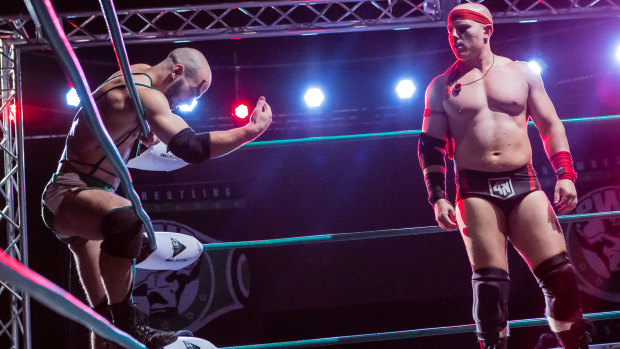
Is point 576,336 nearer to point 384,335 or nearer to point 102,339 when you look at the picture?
point 384,335

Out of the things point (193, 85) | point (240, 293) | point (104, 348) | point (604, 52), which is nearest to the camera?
point (104, 348)

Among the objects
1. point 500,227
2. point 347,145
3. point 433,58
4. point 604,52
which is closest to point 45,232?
point 347,145

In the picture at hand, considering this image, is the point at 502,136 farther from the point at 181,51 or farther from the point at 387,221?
the point at 387,221

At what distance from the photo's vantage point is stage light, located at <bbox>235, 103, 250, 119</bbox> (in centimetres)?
584

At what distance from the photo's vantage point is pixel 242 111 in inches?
231

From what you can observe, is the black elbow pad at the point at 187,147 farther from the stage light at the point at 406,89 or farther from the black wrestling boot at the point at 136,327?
the stage light at the point at 406,89

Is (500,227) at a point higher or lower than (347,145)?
lower

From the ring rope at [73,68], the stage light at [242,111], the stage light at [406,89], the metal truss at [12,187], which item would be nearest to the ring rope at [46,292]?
the ring rope at [73,68]

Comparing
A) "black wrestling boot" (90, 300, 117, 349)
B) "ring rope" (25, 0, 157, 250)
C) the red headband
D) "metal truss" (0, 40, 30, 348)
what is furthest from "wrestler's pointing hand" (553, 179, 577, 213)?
"metal truss" (0, 40, 30, 348)

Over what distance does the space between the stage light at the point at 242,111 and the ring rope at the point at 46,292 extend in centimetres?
511

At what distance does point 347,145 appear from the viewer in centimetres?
581

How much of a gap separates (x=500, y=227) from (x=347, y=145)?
3789mm

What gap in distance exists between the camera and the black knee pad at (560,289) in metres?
1.94

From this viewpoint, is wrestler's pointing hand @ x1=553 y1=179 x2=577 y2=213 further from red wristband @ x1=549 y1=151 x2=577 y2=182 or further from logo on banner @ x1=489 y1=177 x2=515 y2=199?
logo on banner @ x1=489 y1=177 x2=515 y2=199
